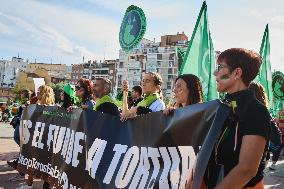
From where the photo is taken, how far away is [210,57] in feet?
20.8

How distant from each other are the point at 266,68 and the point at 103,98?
20.0 ft

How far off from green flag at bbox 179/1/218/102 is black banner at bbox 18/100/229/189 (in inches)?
81.4

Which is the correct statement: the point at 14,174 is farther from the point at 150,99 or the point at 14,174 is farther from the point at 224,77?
the point at 224,77

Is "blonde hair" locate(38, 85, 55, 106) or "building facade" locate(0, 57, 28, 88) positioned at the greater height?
"building facade" locate(0, 57, 28, 88)

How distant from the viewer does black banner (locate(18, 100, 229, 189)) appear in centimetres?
301

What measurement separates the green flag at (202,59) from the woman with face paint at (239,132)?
11.7 feet

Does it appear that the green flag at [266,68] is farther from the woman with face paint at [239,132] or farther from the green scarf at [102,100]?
the woman with face paint at [239,132]

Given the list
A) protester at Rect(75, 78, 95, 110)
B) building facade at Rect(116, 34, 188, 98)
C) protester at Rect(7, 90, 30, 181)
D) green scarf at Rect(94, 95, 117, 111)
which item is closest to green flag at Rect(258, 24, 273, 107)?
protester at Rect(75, 78, 95, 110)

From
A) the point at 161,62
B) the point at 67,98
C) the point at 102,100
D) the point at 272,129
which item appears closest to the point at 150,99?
the point at 102,100

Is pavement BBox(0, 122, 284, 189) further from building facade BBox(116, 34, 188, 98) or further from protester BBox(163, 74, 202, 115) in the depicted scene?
building facade BBox(116, 34, 188, 98)

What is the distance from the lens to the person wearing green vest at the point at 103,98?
5.46 metres

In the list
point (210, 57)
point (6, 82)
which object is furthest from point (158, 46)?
point (210, 57)

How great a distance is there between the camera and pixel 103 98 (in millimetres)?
5637

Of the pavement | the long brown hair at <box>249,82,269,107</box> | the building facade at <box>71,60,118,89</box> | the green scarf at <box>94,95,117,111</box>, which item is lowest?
the pavement
